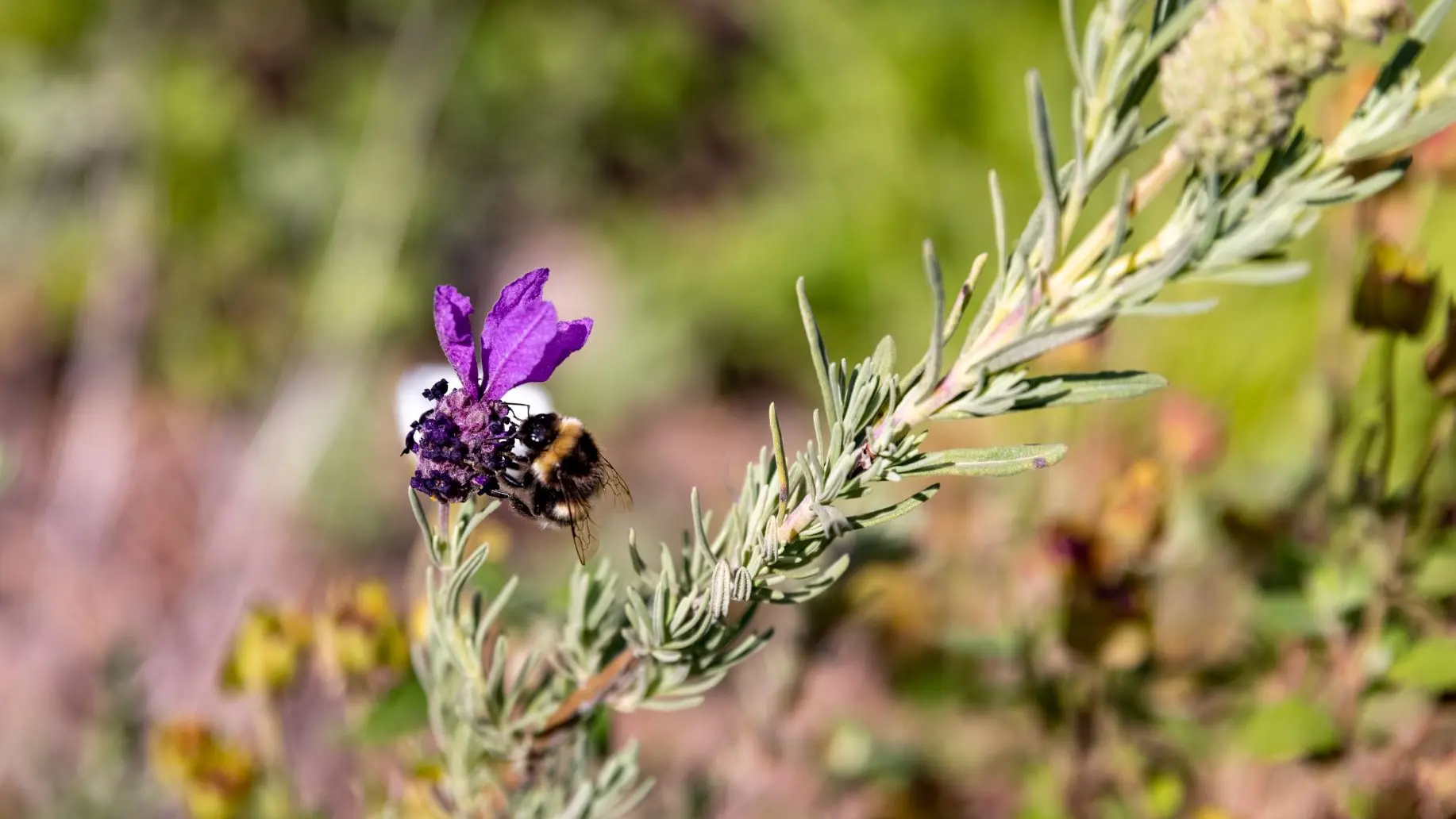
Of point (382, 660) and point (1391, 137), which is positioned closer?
point (1391, 137)

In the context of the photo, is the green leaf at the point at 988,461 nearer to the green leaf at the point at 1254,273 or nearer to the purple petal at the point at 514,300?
the green leaf at the point at 1254,273

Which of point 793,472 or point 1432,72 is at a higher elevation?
point 1432,72

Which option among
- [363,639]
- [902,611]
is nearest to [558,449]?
[363,639]

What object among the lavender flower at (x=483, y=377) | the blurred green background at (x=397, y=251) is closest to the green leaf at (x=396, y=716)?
the lavender flower at (x=483, y=377)

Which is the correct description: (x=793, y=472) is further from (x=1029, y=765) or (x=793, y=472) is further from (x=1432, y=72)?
(x=1432, y=72)

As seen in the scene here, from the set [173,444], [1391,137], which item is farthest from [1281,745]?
[173,444]

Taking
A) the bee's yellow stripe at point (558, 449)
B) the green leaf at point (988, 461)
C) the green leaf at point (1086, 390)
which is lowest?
the green leaf at point (988, 461)

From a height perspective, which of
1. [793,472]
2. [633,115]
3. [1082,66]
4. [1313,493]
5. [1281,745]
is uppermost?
[633,115]
